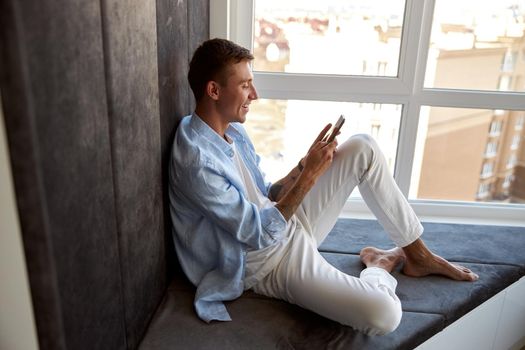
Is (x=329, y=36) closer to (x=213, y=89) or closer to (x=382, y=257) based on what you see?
(x=213, y=89)

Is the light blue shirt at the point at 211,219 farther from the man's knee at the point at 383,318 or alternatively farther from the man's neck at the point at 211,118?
the man's knee at the point at 383,318

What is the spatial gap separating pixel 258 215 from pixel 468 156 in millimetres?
1320

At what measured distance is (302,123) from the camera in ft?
7.27

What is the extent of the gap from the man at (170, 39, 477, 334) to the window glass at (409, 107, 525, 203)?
2.23ft

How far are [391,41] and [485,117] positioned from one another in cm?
57

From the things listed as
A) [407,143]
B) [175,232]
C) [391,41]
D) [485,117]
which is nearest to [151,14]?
[175,232]

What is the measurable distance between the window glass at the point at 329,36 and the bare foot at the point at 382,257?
81 cm

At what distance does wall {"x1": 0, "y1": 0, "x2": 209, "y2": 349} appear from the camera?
0.70m

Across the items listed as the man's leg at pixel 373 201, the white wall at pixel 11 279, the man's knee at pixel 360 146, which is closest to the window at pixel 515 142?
the man's leg at pixel 373 201

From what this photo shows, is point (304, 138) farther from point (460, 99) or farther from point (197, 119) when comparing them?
point (197, 119)

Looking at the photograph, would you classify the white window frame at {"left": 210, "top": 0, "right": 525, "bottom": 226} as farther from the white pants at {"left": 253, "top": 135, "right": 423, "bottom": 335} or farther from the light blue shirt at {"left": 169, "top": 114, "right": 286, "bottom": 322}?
the light blue shirt at {"left": 169, "top": 114, "right": 286, "bottom": 322}

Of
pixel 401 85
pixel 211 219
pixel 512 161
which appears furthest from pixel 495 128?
pixel 211 219

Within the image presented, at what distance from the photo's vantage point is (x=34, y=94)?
0.70 metres

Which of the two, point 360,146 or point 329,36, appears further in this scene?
point 329,36
